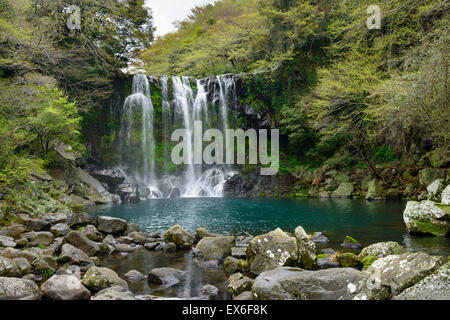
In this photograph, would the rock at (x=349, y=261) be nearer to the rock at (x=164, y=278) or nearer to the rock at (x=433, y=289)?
the rock at (x=433, y=289)

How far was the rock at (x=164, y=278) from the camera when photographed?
583 cm

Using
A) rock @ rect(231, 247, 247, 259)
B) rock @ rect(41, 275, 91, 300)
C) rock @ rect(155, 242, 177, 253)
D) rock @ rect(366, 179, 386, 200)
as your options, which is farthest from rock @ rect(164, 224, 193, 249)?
rock @ rect(366, 179, 386, 200)

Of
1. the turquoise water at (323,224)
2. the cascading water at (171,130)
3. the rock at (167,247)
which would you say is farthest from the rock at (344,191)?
the rock at (167,247)

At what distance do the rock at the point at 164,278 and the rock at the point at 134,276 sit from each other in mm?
302

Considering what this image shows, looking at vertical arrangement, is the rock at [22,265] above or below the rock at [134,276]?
above

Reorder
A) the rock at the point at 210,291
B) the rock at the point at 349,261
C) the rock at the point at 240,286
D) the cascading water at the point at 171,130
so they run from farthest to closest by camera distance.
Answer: the cascading water at the point at 171,130 → the rock at the point at 349,261 → the rock at the point at 210,291 → the rock at the point at 240,286

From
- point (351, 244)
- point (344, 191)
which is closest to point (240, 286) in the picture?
point (351, 244)

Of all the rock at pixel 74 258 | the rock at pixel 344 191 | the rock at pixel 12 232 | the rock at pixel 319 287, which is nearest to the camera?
the rock at pixel 319 287

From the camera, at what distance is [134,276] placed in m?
6.20

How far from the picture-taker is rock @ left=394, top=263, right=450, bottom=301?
12.5 ft

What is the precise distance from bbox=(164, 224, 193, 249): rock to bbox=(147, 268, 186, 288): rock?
2.50 metres

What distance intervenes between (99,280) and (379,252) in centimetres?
554

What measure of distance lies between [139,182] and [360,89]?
755 inches

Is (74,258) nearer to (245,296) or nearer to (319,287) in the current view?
(245,296)
